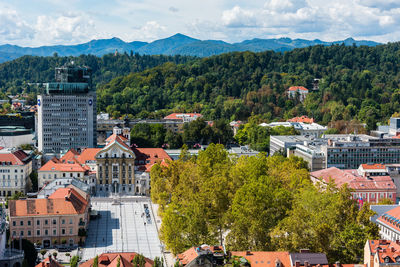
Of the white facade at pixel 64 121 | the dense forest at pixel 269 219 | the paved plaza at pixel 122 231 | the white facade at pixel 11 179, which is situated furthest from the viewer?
the white facade at pixel 64 121

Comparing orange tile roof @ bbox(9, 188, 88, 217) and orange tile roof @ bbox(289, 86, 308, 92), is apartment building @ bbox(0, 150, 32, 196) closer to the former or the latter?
orange tile roof @ bbox(9, 188, 88, 217)

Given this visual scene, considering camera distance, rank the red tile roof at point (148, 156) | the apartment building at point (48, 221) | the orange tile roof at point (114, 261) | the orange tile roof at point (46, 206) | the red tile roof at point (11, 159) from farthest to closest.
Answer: the red tile roof at point (148, 156)
the red tile roof at point (11, 159)
the orange tile roof at point (46, 206)
the apartment building at point (48, 221)
the orange tile roof at point (114, 261)

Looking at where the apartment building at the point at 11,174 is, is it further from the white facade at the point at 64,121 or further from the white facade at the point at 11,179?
the white facade at the point at 64,121

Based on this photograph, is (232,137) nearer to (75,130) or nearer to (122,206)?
(75,130)

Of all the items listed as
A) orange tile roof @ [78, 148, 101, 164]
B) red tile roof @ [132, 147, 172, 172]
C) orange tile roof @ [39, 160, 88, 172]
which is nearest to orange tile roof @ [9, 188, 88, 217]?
orange tile roof @ [39, 160, 88, 172]

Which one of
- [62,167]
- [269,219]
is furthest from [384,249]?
→ [62,167]

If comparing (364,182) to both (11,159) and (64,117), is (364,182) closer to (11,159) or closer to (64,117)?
(11,159)

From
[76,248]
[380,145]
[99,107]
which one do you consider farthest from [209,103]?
[76,248]

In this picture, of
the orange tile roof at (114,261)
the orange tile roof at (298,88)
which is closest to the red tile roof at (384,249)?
the orange tile roof at (114,261)
